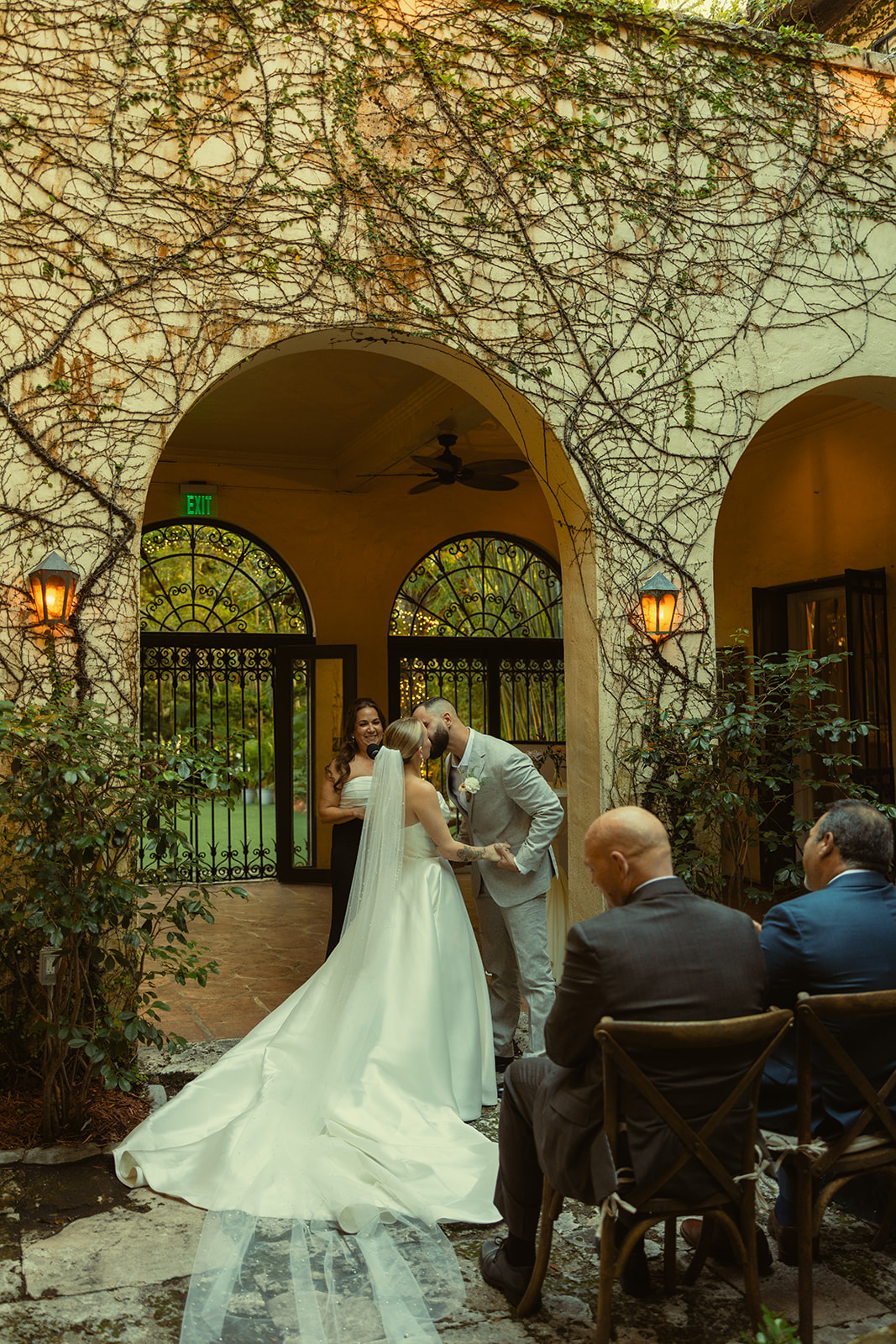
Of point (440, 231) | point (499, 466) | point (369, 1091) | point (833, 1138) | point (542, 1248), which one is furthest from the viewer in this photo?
point (499, 466)

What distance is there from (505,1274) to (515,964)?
7.30ft

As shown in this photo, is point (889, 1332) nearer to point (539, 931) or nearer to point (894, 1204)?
point (894, 1204)

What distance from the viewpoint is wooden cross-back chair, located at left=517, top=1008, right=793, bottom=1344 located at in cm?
244

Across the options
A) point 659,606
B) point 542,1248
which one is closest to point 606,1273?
point 542,1248

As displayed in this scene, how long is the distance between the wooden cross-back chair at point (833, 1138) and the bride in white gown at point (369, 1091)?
1.01 m

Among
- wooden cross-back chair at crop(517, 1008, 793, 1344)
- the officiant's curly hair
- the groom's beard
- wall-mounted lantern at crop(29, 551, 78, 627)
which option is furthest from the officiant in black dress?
wooden cross-back chair at crop(517, 1008, 793, 1344)

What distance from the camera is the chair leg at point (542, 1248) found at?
2.76 meters

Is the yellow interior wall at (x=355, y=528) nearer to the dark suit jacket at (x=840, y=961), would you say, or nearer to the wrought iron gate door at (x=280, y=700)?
the wrought iron gate door at (x=280, y=700)

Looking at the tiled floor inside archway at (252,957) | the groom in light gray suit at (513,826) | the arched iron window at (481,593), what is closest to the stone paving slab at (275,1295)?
the tiled floor inside archway at (252,957)

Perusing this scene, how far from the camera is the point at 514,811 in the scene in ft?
16.6

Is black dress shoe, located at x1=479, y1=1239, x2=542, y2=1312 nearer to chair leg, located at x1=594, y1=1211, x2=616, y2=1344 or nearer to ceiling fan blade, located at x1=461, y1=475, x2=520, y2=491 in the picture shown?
chair leg, located at x1=594, y1=1211, x2=616, y2=1344

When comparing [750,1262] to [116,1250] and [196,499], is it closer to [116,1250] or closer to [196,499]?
[116,1250]

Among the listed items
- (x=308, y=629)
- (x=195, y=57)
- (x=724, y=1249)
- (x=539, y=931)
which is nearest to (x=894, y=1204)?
(x=724, y=1249)

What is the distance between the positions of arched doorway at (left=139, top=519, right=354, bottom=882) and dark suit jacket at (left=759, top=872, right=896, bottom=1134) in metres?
7.87
